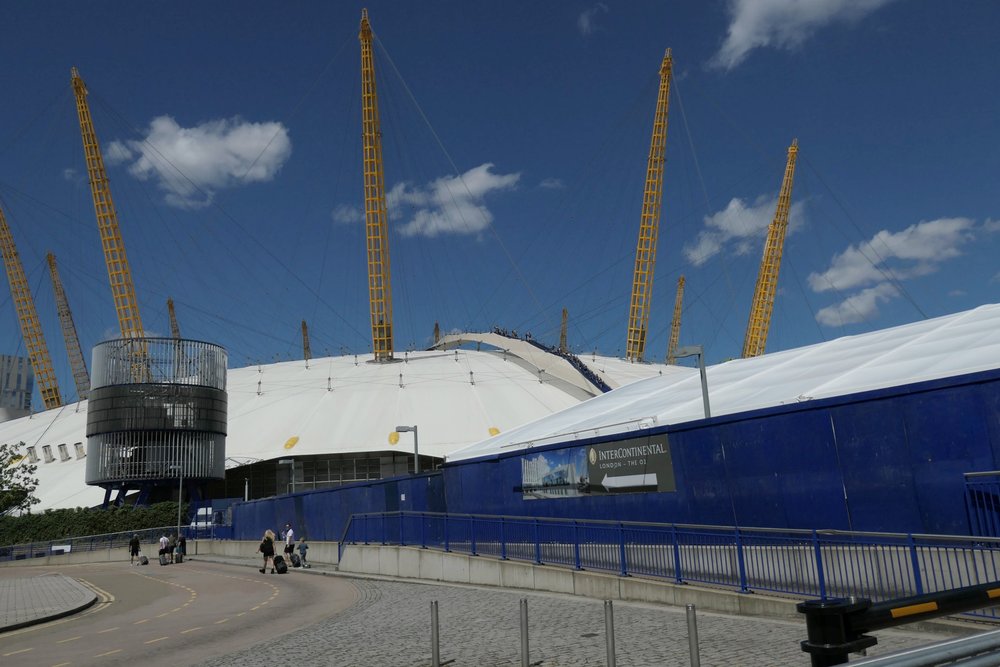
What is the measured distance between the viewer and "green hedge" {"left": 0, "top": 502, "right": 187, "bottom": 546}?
57.7m

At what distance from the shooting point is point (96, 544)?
53.2m

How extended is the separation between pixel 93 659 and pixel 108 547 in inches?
1745

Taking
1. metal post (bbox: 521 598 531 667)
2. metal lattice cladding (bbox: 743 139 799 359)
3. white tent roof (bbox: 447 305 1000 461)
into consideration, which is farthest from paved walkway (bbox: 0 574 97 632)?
metal lattice cladding (bbox: 743 139 799 359)

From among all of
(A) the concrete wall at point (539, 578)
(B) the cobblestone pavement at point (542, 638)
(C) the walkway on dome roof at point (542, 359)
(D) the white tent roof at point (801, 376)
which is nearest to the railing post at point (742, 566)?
(A) the concrete wall at point (539, 578)

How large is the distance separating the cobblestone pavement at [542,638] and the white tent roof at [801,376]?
9550mm

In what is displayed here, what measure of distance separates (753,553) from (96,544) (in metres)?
50.8

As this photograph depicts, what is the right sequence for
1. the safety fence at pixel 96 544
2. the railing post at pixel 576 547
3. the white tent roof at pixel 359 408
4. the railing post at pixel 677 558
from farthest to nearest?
1. the white tent roof at pixel 359 408
2. the safety fence at pixel 96 544
3. the railing post at pixel 576 547
4. the railing post at pixel 677 558

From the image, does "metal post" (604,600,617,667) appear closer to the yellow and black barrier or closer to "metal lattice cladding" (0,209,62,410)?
the yellow and black barrier

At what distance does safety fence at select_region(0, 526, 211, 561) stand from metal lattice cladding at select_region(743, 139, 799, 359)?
73.1 meters

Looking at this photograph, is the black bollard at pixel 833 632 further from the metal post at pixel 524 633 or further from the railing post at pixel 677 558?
the railing post at pixel 677 558

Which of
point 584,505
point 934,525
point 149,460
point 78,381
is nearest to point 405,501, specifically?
point 584,505

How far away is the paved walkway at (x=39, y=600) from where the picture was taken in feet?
62.8

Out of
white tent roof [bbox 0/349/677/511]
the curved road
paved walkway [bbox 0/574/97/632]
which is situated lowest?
the curved road

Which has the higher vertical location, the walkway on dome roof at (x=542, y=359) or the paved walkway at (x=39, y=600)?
the walkway on dome roof at (x=542, y=359)
